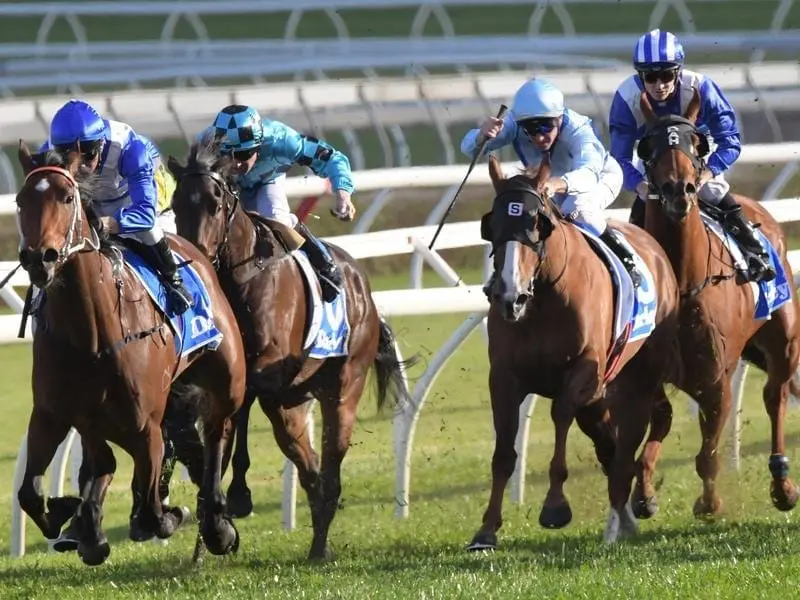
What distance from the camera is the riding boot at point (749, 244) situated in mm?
7664

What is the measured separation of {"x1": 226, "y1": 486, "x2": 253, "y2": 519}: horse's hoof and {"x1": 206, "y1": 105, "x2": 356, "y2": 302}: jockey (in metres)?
0.81

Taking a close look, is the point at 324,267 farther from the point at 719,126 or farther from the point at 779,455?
the point at 779,455

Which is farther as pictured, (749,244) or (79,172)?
(749,244)

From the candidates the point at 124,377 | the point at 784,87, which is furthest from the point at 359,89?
the point at 124,377

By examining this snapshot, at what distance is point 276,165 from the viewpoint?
7.54m

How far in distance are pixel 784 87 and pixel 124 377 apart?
12.1 m

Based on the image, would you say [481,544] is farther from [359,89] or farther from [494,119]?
[359,89]

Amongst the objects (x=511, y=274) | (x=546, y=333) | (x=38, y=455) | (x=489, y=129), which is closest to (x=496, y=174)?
(x=511, y=274)

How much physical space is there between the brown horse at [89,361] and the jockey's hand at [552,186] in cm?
137

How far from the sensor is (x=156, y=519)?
618 centimetres

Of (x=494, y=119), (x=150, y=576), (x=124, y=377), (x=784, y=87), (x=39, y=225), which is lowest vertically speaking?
(x=150, y=576)

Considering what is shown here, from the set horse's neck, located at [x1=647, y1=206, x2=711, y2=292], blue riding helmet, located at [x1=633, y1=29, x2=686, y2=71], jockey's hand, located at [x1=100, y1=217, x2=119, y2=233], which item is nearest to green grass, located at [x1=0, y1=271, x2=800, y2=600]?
horse's neck, located at [x1=647, y1=206, x2=711, y2=292]

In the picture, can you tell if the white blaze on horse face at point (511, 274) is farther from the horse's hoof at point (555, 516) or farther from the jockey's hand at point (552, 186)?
the horse's hoof at point (555, 516)

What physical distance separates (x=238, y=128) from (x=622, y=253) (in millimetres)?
1502
